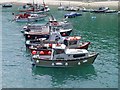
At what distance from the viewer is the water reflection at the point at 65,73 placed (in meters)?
51.8

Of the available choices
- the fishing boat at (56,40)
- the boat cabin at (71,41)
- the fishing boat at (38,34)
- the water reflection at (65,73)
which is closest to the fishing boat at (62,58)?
the water reflection at (65,73)

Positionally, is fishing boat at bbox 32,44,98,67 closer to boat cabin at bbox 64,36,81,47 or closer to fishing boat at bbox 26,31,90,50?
boat cabin at bbox 64,36,81,47

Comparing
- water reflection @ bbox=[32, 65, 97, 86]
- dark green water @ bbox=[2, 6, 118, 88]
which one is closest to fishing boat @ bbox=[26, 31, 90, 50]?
dark green water @ bbox=[2, 6, 118, 88]

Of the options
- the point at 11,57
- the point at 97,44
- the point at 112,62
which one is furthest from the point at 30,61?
the point at 97,44

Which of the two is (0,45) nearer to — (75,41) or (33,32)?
(33,32)

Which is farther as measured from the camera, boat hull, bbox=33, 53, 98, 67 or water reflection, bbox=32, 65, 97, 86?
boat hull, bbox=33, 53, 98, 67

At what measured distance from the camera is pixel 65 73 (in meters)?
54.7

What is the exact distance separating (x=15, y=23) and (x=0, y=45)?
35.0 metres

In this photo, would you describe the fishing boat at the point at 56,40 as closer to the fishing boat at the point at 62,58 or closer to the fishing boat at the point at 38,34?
the fishing boat at the point at 62,58

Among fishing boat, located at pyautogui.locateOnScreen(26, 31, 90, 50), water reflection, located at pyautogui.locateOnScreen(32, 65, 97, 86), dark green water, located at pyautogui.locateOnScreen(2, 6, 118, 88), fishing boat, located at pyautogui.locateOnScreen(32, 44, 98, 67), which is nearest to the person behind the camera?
dark green water, located at pyautogui.locateOnScreen(2, 6, 118, 88)

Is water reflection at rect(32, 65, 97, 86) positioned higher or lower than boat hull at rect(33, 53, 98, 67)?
lower

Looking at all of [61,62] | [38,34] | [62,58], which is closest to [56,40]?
[38,34]

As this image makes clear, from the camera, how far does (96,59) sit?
2459 inches

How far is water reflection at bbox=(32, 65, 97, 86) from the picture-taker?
51781 millimetres
